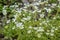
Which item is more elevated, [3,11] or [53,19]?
[3,11]

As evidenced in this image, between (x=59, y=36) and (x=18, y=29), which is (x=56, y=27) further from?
(x=18, y=29)

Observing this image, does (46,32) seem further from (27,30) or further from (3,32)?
(3,32)

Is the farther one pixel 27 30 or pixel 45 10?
→ pixel 45 10

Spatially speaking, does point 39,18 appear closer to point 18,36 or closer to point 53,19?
point 53,19

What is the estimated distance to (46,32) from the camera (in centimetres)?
254

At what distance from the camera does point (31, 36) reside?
2.50m

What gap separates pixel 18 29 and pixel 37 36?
0.30m

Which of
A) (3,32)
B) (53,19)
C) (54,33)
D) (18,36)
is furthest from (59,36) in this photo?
(3,32)

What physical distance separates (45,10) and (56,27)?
0.48m

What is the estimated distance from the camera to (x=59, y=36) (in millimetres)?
2576

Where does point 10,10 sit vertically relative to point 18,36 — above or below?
above

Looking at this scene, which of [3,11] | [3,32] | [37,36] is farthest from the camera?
[3,11]

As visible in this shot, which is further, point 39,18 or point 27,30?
point 39,18

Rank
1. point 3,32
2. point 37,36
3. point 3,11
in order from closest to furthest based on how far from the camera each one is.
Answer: point 37,36 < point 3,32 < point 3,11
